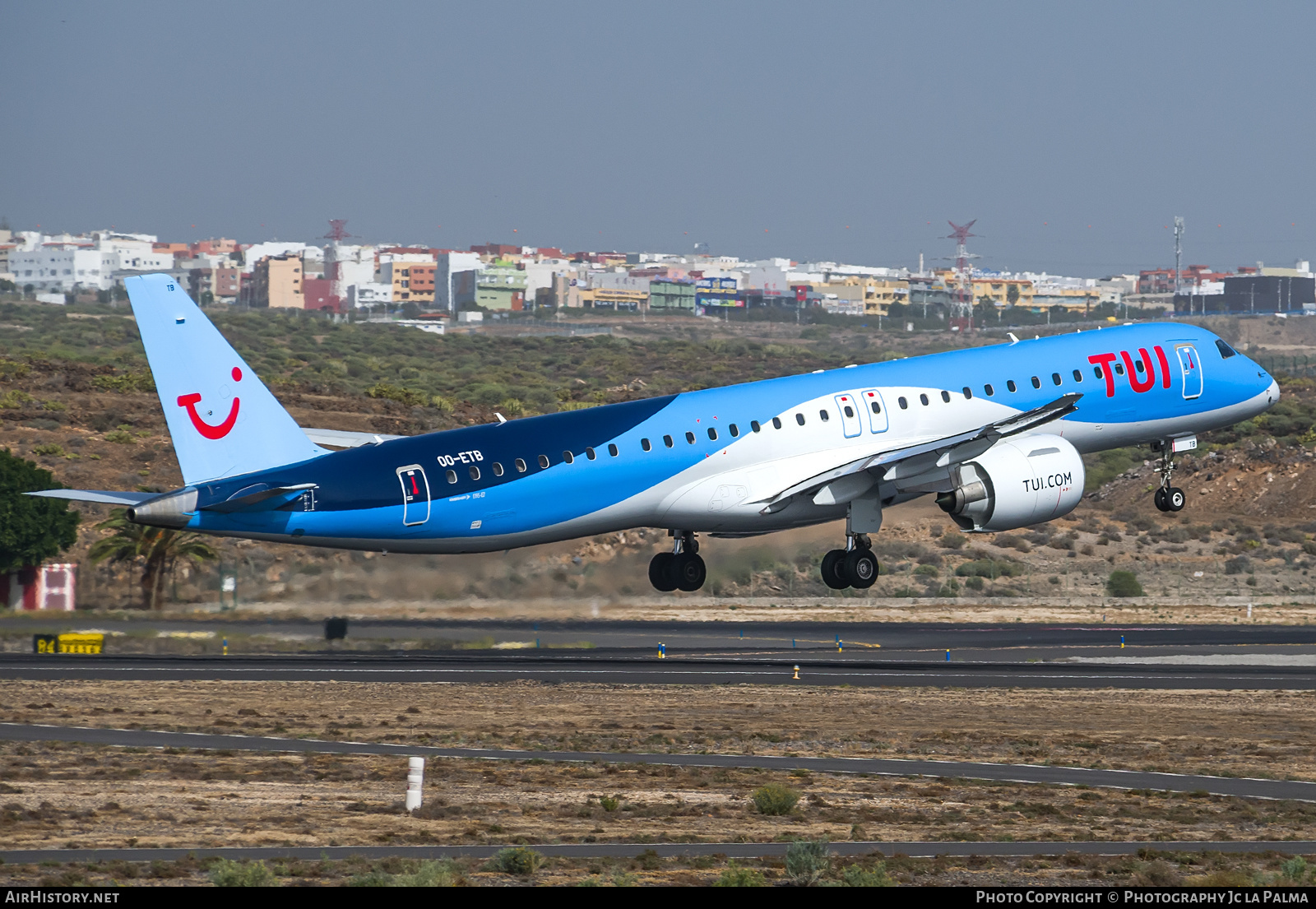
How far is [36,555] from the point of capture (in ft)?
220

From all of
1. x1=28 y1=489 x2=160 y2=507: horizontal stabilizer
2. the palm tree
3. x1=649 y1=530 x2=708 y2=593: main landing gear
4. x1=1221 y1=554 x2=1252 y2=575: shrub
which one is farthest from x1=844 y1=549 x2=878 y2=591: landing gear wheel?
x1=1221 y1=554 x2=1252 y2=575: shrub

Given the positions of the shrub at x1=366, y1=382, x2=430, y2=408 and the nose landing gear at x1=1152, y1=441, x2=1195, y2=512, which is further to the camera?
the shrub at x1=366, y1=382, x2=430, y2=408

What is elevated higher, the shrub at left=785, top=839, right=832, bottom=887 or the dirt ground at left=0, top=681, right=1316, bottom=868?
the shrub at left=785, top=839, right=832, bottom=887

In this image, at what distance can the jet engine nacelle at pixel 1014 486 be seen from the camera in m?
44.8

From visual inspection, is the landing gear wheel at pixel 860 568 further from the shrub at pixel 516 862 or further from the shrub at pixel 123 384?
the shrub at pixel 123 384

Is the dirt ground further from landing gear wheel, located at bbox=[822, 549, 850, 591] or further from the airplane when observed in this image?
the airplane

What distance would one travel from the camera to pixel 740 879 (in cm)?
2548

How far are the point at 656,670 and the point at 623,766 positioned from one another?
17.9 m

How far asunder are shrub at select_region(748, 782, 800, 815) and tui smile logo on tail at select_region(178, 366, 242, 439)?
14.6 m

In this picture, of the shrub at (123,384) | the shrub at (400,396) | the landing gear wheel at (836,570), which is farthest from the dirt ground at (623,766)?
the shrub at (400,396)

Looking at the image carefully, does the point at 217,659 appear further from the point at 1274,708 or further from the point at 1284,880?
the point at 1284,880

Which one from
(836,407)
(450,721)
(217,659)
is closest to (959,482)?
(836,407)

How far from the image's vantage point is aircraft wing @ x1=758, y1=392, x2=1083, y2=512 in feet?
145

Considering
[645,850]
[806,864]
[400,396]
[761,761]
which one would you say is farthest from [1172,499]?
[400,396]
